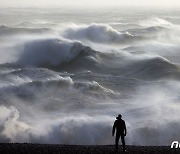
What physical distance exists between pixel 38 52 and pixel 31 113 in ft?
85.2

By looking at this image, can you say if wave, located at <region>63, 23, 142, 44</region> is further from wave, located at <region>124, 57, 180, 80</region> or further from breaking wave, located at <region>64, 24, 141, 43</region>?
wave, located at <region>124, 57, 180, 80</region>

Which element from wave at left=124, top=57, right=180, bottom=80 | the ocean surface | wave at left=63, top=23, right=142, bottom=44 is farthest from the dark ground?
wave at left=63, top=23, right=142, bottom=44

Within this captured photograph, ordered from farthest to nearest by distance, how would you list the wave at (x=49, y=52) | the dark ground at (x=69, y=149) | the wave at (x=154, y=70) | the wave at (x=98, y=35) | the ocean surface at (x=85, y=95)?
the wave at (x=98, y=35)
the wave at (x=49, y=52)
the wave at (x=154, y=70)
the ocean surface at (x=85, y=95)
the dark ground at (x=69, y=149)

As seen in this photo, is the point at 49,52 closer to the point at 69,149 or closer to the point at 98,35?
the point at 98,35

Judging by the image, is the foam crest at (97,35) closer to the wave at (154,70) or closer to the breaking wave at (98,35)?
the breaking wave at (98,35)

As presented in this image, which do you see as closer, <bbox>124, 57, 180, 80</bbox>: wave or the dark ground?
the dark ground

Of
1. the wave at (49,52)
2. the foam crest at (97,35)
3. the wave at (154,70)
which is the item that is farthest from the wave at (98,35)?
the wave at (154,70)

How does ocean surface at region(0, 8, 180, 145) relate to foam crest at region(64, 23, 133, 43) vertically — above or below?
below

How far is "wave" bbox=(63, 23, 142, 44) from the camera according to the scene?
64500 millimetres

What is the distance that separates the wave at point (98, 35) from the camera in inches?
2539

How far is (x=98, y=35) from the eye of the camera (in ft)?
217

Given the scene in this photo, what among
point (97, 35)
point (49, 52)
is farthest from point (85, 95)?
point (97, 35)

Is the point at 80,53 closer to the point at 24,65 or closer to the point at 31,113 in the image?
the point at 24,65

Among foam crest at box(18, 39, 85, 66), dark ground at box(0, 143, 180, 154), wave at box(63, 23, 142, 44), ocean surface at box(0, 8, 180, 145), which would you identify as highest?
wave at box(63, 23, 142, 44)
